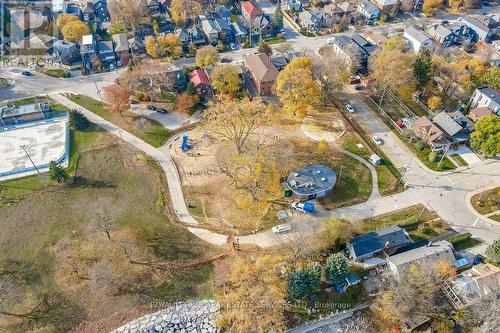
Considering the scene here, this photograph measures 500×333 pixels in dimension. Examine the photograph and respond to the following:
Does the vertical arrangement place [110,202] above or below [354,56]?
below

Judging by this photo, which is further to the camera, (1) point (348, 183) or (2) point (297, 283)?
(1) point (348, 183)

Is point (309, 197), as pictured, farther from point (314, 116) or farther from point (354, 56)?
point (354, 56)

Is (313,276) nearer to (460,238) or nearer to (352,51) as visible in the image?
(460,238)

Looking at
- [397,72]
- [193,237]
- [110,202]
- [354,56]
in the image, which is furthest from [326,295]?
[354,56]

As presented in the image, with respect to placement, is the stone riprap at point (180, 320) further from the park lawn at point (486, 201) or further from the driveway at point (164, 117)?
the park lawn at point (486, 201)

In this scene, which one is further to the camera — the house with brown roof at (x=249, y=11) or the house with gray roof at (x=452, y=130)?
the house with brown roof at (x=249, y=11)

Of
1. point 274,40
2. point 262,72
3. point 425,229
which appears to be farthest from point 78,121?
point 425,229

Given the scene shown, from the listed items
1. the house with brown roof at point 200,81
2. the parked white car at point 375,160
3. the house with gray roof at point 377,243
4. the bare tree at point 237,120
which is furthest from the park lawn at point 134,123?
the house with gray roof at point 377,243
